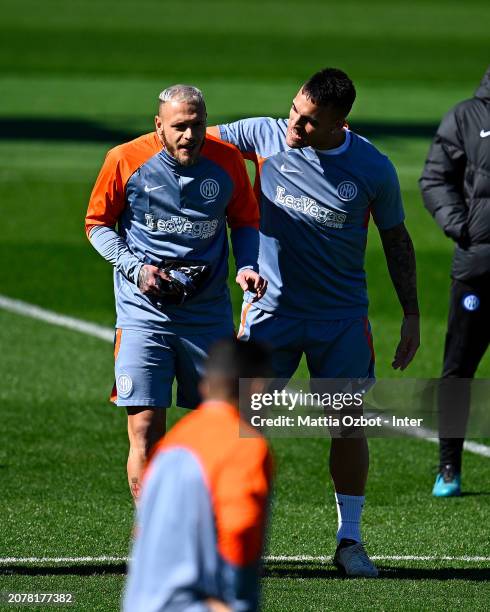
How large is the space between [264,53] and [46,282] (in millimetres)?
28451

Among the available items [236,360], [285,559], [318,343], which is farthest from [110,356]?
[236,360]

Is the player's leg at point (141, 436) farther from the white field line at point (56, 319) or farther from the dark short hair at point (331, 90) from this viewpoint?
the white field line at point (56, 319)

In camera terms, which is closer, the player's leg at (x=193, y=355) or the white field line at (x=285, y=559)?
the player's leg at (x=193, y=355)

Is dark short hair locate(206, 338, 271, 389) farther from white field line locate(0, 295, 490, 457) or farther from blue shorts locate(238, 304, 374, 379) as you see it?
white field line locate(0, 295, 490, 457)

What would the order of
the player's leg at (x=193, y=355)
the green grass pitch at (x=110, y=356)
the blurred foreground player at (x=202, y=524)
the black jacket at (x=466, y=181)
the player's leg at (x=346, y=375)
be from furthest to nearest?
the black jacket at (x=466, y=181) < the player's leg at (x=346, y=375) < the green grass pitch at (x=110, y=356) < the player's leg at (x=193, y=355) < the blurred foreground player at (x=202, y=524)

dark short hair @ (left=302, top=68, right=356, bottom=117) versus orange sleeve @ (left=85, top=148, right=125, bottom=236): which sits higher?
dark short hair @ (left=302, top=68, right=356, bottom=117)

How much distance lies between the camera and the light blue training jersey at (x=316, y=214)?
23.3 feet

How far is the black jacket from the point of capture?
336 inches

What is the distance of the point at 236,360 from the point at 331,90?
315 centimetres

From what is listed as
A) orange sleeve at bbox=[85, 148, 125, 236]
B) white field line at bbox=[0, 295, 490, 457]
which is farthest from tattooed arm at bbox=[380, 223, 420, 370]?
white field line at bbox=[0, 295, 490, 457]

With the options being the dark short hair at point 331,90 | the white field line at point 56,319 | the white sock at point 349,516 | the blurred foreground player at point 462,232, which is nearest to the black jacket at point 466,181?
the blurred foreground player at point 462,232

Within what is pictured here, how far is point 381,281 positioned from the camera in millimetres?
15484

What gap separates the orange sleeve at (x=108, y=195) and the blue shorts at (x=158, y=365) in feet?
1.75

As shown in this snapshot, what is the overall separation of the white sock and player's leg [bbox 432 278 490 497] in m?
1.60
